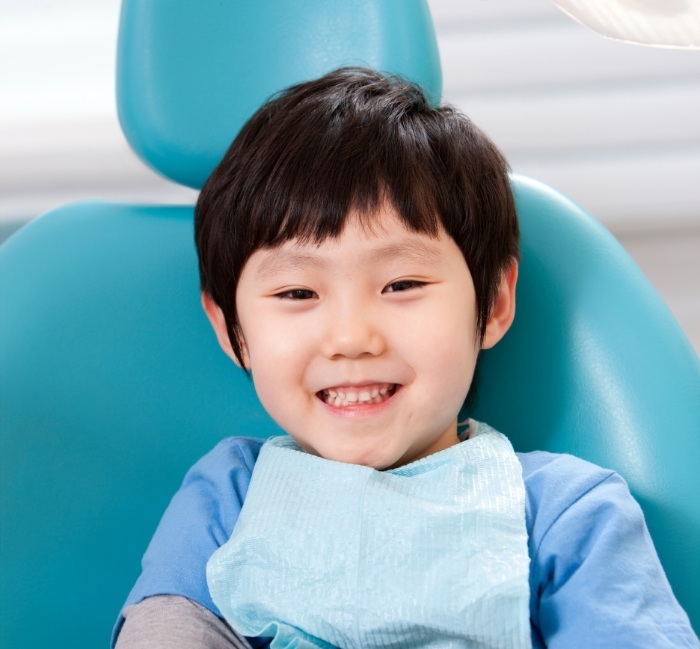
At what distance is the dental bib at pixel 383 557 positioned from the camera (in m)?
0.79

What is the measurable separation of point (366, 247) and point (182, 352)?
0.29 m

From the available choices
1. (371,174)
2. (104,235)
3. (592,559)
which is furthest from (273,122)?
(592,559)

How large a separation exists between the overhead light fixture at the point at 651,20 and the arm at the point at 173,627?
52 cm

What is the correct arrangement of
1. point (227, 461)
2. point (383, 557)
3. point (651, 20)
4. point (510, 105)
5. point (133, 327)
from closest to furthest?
point (651, 20) < point (383, 557) < point (227, 461) < point (133, 327) < point (510, 105)

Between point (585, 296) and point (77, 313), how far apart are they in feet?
1.58

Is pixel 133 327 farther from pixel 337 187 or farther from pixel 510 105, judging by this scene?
pixel 510 105

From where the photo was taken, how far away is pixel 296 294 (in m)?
0.91

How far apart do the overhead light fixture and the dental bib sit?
36 cm

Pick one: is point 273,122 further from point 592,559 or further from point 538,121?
point 538,121

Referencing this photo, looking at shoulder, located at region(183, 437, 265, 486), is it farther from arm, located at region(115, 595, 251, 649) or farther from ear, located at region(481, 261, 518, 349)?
ear, located at region(481, 261, 518, 349)

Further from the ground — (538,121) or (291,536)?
(538,121)

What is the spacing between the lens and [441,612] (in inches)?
31.1

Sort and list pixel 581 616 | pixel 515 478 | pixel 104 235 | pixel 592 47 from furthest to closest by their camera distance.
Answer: pixel 592 47 < pixel 104 235 < pixel 515 478 < pixel 581 616

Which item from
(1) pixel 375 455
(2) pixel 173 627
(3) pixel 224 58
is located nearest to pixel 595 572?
(1) pixel 375 455
